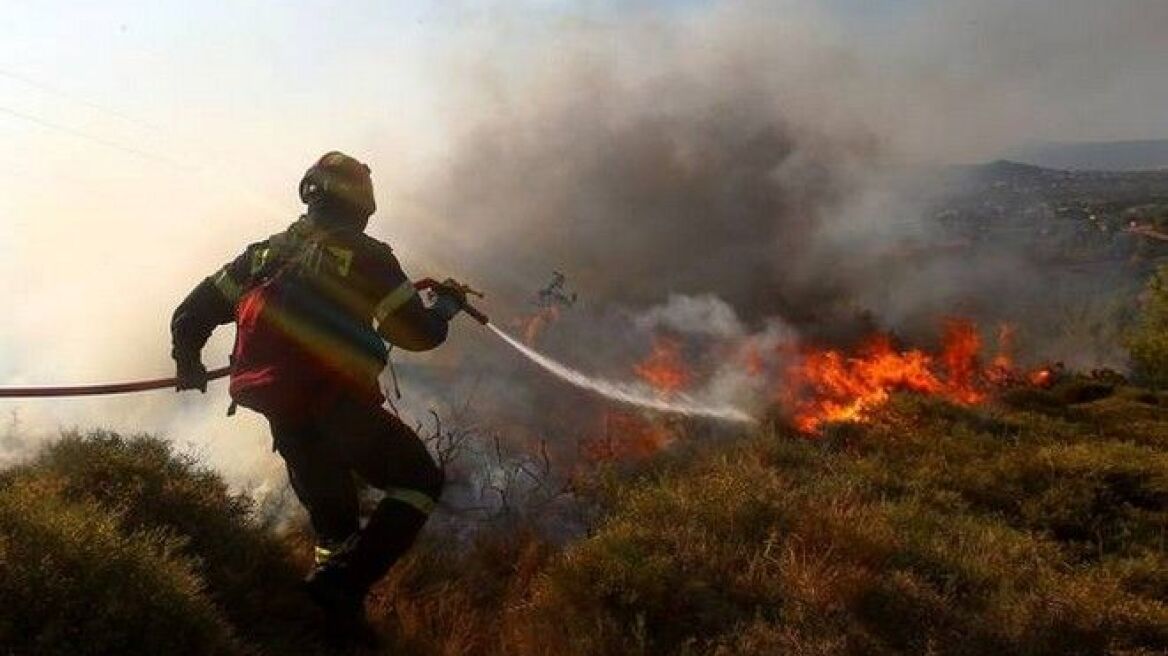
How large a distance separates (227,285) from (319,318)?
0.65 meters

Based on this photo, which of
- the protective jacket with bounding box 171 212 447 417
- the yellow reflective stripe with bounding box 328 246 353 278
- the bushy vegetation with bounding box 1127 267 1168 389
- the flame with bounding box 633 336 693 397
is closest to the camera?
the protective jacket with bounding box 171 212 447 417

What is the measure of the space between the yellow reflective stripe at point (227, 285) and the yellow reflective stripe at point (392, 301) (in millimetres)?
→ 748

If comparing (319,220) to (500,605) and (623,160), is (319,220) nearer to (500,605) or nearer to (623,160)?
(500,605)

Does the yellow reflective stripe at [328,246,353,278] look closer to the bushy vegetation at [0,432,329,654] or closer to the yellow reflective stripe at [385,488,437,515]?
the yellow reflective stripe at [385,488,437,515]

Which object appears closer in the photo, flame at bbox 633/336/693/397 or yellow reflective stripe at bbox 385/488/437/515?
yellow reflective stripe at bbox 385/488/437/515

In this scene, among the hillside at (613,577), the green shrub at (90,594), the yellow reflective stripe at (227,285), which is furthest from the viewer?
the yellow reflective stripe at (227,285)

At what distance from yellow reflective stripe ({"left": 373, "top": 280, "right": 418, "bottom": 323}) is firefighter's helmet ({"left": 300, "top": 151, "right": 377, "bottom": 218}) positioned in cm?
43

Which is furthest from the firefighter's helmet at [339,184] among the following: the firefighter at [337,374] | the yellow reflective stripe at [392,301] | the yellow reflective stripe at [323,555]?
the yellow reflective stripe at [323,555]

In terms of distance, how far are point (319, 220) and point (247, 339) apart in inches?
25.5

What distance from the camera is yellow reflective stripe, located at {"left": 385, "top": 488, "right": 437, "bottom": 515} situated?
3953 mm

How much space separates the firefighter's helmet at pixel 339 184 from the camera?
13.5 ft

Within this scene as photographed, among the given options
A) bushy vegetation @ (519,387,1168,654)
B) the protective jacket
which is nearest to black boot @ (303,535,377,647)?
the protective jacket

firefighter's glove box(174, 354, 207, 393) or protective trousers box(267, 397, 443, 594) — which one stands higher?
firefighter's glove box(174, 354, 207, 393)

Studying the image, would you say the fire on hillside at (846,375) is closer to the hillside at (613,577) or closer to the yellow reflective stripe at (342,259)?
the hillside at (613,577)
